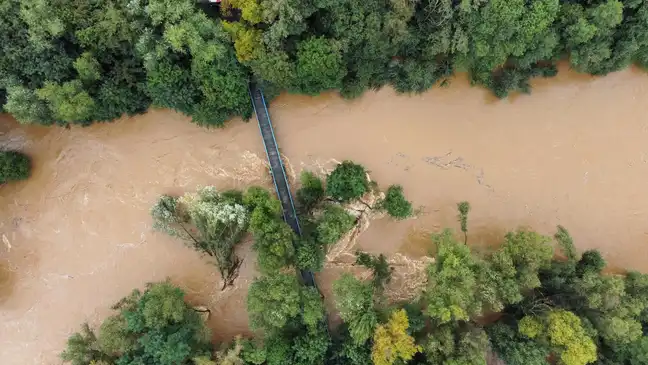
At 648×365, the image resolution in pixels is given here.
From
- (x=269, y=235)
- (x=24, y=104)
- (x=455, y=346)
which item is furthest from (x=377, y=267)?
(x=24, y=104)

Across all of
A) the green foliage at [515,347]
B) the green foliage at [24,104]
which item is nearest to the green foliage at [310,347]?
the green foliage at [515,347]

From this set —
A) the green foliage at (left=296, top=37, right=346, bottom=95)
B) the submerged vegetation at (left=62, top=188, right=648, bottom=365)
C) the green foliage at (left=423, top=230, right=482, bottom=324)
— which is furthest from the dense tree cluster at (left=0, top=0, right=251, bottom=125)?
the green foliage at (left=423, top=230, right=482, bottom=324)

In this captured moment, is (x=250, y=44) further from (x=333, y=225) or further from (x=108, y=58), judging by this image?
(x=333, y=225)

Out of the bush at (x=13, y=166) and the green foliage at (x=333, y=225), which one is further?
the bush at (x=13, y=166)

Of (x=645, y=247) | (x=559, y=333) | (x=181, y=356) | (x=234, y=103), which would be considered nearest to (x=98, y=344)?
(x=181, y=356)

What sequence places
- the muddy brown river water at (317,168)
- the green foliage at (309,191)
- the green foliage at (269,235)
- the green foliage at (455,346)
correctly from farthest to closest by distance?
the muddy brown river water at (317,168), the green foliage at (309,191), the green foliage at (269,235), the green foliage at (455,346)

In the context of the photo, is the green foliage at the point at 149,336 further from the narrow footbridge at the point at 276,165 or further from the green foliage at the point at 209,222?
the narrow footbridge at the point at 276,165
